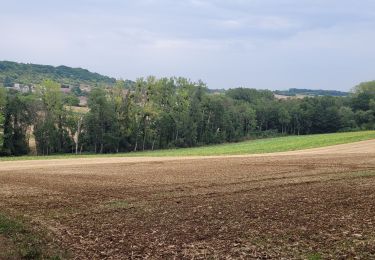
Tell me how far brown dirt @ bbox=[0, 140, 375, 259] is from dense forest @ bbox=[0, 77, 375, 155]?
191 feet

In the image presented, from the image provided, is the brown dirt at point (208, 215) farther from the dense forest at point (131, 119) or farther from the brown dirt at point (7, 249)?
the dense forest at point (131, 119)

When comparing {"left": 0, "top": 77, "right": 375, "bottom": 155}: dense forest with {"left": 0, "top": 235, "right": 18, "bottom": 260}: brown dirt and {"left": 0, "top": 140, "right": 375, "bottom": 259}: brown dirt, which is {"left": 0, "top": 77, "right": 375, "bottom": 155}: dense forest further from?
{"left": 0, "top": 235, "right": 18, "bottom": 260}: brown dirt

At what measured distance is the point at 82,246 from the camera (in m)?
11.2

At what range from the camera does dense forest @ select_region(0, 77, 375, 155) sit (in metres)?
79.6

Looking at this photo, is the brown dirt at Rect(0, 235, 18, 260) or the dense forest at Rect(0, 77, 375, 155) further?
the dense forest at Rect(0, 77, 375, 155)

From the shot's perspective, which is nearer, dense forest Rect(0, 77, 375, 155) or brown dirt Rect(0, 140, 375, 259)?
brown dirt Rect(0, 140, 375, 259)

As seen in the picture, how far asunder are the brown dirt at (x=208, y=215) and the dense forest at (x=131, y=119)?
5810 cm

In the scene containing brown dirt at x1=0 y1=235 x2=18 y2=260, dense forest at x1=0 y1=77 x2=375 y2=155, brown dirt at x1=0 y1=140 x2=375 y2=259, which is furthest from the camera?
dense forest at x1=0 y1=77 x2=375 y2=155

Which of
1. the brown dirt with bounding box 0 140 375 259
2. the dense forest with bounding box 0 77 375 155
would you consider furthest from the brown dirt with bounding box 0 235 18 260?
the dense forest with bounding box 0 77 375 155

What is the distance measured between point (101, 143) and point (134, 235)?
2849 inches

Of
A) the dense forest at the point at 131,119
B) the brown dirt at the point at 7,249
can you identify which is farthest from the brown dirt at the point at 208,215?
the dense forest at the point at 131,119

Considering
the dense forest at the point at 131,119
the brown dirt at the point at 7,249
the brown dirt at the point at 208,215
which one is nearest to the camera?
the brown dirt at the point at 7,249

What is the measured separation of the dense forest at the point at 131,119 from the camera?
7962 cm

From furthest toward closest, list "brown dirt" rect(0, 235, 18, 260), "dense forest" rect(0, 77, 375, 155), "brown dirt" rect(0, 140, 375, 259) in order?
"dense forest" rect(0, 77, 375, 155) < "brown dirt" rect(0, 140, 375, 259) < "brown dirt" rect(0, 235, 18, 260)
